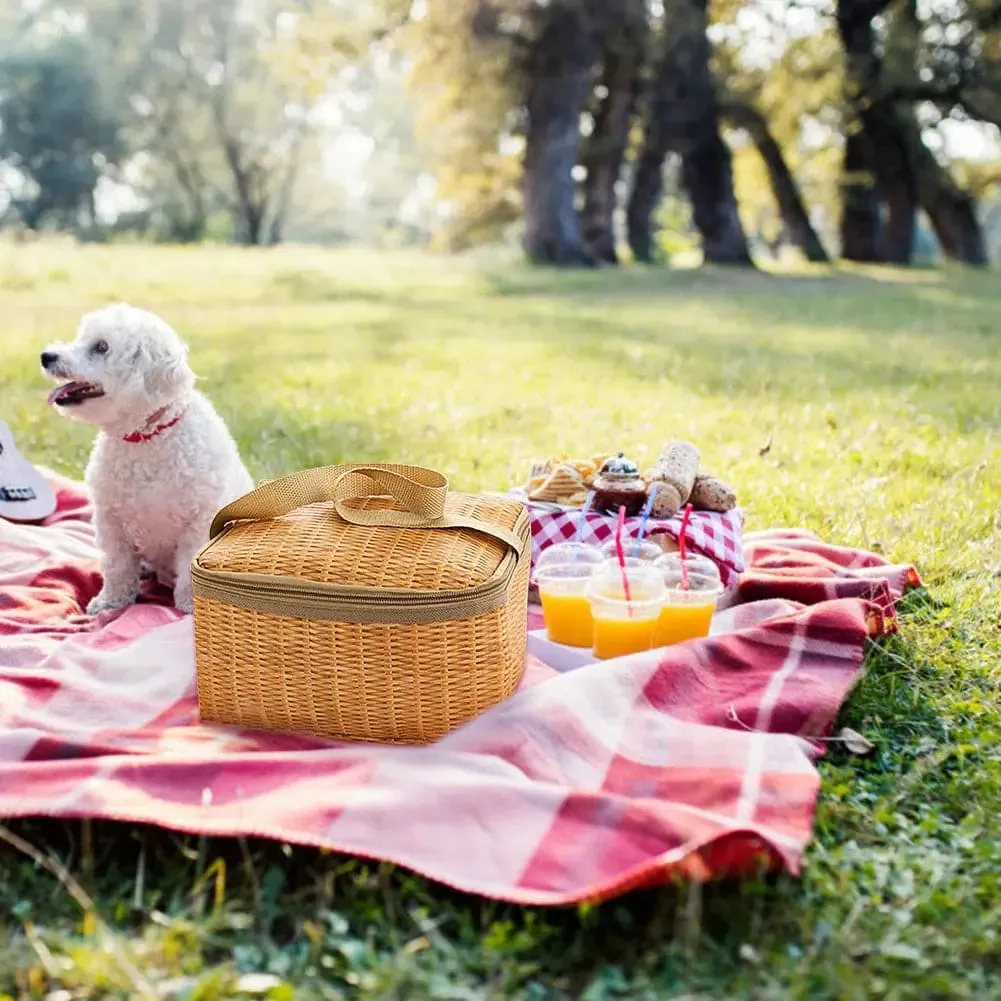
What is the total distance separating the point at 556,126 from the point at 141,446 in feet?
57.2

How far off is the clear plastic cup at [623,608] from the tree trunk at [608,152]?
19943mm

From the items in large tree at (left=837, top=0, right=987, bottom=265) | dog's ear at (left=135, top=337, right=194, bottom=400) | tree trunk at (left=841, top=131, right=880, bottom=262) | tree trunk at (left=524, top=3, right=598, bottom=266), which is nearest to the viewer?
dog's ear at (left=135, top=337, right=194, bottom=400)

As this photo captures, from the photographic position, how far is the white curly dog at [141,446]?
11.1ft

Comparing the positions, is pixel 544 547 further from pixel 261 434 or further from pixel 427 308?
pixel 427 308

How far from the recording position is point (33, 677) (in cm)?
290

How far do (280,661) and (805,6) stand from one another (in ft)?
84.0

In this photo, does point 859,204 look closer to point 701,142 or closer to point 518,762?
point 701,142

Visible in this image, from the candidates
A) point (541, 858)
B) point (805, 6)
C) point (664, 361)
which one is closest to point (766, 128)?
point (805, 6)

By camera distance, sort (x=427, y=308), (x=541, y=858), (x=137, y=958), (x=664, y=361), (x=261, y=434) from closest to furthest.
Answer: (x=137, y=958)
(x=541, y=858)
(x=261, y=434)
(x=664, y=361)
(x=427, y=308)

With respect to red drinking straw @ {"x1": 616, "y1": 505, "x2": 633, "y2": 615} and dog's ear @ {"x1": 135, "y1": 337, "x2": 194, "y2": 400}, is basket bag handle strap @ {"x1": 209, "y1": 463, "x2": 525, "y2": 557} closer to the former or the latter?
red drinking straw @ {"x1": 616, "y1": 505, "x2": 633, "y2": 615}

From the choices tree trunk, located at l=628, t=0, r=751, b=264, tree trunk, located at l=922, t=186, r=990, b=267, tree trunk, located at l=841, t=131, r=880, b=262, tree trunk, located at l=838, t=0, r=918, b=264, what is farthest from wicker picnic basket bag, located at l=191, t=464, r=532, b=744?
tree trunk, located at l=922, t=186, r=990, b=267

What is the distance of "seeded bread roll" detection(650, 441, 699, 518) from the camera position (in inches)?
140

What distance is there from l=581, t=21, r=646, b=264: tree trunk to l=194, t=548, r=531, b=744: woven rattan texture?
20453 mm

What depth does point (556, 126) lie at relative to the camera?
19547mm
